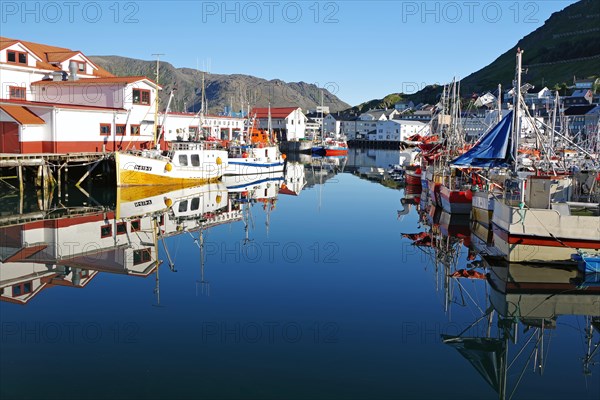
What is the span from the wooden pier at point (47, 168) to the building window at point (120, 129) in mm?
3054

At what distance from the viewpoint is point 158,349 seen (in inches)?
465

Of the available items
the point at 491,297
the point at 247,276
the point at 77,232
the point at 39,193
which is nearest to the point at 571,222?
the point at 491,297

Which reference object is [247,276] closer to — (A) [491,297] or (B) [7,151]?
(A) [491,297]

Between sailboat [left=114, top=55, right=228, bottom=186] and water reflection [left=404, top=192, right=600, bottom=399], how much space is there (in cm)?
2222

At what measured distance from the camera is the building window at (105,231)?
23.8 m

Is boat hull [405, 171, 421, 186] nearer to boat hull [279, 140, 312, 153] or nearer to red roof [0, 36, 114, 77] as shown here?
red roof [0, 36, 114, 77]

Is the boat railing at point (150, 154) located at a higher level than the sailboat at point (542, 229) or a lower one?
higher

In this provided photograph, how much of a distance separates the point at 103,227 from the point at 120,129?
66.3 feet

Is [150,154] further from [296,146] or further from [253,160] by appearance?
[296,146]

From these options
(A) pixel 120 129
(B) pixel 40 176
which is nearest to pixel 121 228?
(B) pixel 40 176

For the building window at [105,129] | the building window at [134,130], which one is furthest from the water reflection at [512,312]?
the building window at [134,130]

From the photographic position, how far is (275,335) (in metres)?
12.9

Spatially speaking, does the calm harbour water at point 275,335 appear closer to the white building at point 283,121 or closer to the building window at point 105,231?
the building window at point 105,231

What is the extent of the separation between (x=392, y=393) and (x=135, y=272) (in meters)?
10.5
